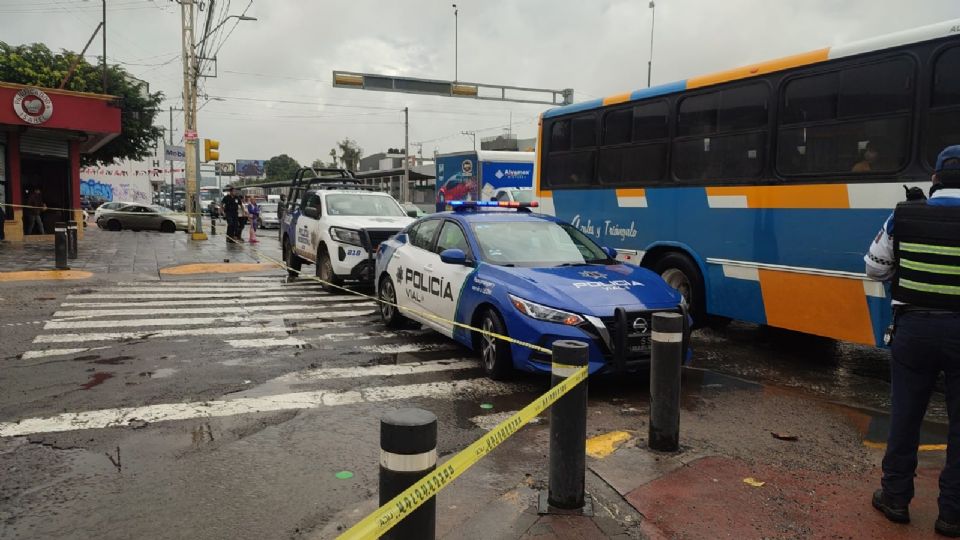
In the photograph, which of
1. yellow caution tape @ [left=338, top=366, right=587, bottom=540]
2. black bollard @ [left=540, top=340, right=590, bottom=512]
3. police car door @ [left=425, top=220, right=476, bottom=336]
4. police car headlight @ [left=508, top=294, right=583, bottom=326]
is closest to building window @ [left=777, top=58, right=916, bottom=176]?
police car headlight @ [left=508, top=294, right=583, bottom=326]

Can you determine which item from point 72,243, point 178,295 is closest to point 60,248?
point 72,243

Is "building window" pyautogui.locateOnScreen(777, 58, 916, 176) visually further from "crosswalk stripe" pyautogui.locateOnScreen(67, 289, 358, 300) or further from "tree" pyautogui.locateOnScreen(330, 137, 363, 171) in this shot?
"tree" pyautogui.locateOnScreen(330, 137, 363, 171)

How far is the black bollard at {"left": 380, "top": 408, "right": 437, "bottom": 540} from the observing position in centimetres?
252

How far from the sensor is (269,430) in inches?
206

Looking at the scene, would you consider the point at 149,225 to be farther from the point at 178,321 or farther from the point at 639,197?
the point at 639,197

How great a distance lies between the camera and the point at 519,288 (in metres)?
6.30

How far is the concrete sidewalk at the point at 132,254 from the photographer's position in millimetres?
15992

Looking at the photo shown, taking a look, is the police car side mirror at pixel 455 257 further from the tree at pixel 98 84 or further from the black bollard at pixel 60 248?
the tree at pixel 98 84

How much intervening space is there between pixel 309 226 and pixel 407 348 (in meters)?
6.04

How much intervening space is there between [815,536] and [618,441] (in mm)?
1603

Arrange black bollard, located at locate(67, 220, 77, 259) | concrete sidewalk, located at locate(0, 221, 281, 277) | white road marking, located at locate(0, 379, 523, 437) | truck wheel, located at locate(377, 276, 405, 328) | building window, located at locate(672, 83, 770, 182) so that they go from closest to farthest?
white road marking, located at locate(0, 379, 523, 437) → building window, located at locate(672, 83, 770, 182) → truck wheel, located at locate(377, 276, 405, 328) → concrete sidewalk, located at locate(0, 221, 281, 277) → black bollard, located at locate(67, 220, 77, 259)

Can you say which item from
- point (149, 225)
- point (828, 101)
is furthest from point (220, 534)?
point (149, 225)

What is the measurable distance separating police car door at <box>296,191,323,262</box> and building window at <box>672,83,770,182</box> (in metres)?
6.94

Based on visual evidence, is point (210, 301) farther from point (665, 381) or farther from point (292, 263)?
point (665, 381)
